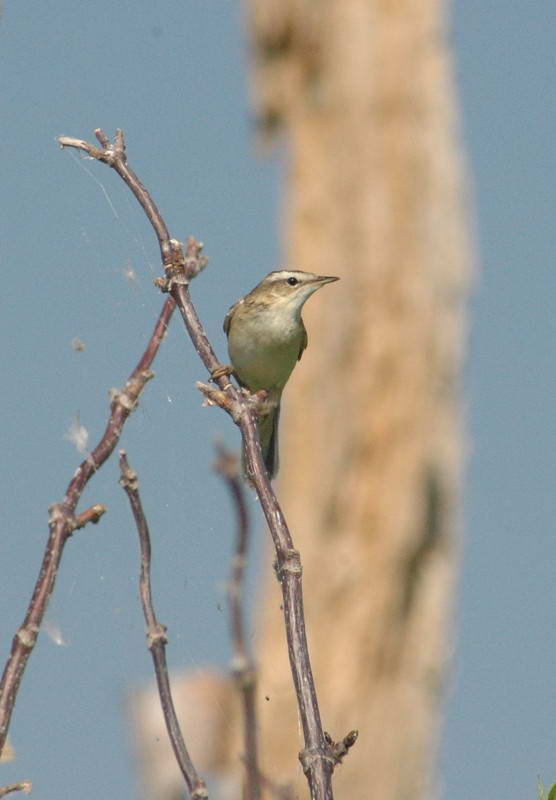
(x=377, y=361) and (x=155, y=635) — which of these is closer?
(x=155, y=635)

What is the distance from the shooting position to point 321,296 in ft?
36.0

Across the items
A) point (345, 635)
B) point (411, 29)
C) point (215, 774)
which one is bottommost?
point (215, 774)

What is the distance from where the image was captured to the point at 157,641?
2125 mm

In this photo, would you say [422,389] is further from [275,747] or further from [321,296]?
[275,747]

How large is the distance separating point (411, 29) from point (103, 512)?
9.31 m

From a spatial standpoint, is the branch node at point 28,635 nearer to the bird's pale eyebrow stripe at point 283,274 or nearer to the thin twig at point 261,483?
the thin twig at point 261,483

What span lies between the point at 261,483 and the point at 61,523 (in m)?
0.28

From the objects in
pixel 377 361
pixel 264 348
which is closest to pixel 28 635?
pixel 264 348

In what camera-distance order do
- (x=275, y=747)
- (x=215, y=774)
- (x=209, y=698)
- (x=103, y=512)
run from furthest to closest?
(x=275, y=747) → (x=209, y=698) → (x=215, y=774) → (x=103, y=512)

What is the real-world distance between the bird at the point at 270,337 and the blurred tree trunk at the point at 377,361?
5798mm

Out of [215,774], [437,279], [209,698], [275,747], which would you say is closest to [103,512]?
[215,774]

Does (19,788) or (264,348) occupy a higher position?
(264,348)

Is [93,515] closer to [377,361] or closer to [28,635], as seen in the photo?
[28,635]

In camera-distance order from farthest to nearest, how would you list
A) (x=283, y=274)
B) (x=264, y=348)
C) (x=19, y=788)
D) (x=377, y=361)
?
(x=377, y=361) → (x=283, y=274) → (x=264, y=348) → (x=19, y=788)
